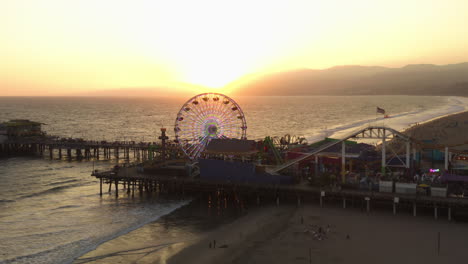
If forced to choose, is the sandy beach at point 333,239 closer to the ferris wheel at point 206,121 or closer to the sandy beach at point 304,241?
the sandy beach at point 304,241

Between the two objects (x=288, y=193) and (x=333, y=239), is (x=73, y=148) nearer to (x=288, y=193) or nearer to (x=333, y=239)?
(x=288, y=193)

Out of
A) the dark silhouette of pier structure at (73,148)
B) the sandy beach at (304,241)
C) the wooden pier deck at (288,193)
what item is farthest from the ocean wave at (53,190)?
the sandy beach at (304,241)

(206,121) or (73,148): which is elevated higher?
(206,121)

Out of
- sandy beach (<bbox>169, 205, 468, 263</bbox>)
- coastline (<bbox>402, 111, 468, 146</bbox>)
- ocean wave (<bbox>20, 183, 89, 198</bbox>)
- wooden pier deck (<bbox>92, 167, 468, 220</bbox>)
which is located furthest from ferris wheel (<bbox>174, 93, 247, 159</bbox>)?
coastline (<bbox>402, 111, 468, 146</bbox>)

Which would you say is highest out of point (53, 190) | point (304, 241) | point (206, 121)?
point (206, 121)

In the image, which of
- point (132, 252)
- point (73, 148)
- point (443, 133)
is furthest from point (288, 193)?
point (443, 133)

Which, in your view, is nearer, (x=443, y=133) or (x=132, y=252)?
(x=132, y=252)

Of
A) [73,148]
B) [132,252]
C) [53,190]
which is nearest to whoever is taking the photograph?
[132,252]

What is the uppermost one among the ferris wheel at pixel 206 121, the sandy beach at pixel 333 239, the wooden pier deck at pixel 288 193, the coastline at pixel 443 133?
the ferris wheel at pixel 206 121
